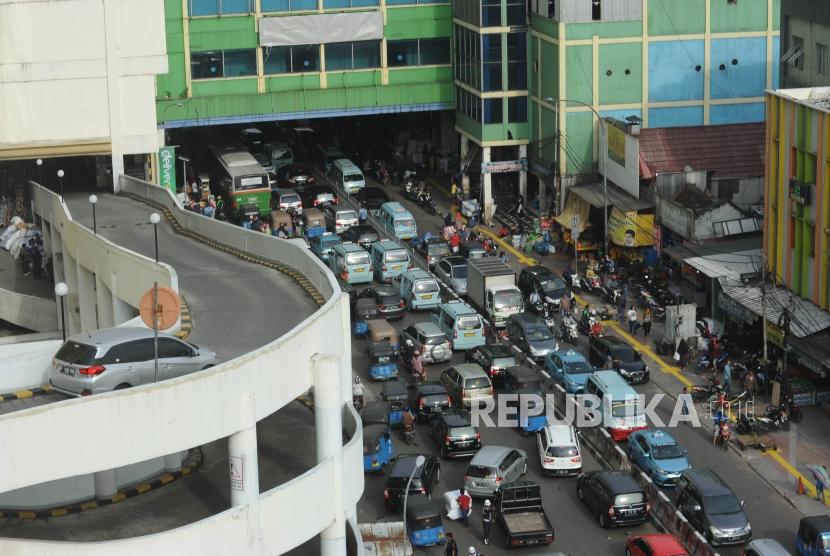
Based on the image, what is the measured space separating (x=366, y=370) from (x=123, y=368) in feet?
98.3

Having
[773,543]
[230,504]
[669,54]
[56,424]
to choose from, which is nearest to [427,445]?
[773,543]

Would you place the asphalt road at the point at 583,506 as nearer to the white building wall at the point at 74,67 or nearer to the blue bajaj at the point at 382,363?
the blue bajaj at the point at 382,363

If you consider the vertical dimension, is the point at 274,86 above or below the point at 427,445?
above

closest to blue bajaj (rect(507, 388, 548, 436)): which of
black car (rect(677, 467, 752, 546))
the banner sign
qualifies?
black car (rect(677, 467, 752, 546))

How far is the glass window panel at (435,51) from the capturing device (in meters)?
95.9

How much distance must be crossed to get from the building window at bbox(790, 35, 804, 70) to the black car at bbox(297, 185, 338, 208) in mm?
29960

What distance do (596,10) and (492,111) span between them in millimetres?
8722

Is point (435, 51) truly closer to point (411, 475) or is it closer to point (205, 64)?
point (205, 64)

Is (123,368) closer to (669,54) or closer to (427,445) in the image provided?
(427,445)

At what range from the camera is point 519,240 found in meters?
84.1

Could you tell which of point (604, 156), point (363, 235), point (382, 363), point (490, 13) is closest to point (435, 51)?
point (490, 13)

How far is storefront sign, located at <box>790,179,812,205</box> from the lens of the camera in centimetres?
6222

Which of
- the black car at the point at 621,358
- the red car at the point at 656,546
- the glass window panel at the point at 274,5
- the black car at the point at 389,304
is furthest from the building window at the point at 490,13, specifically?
the red car at the point at 656,546

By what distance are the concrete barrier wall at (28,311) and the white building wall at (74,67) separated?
20.3 ft
